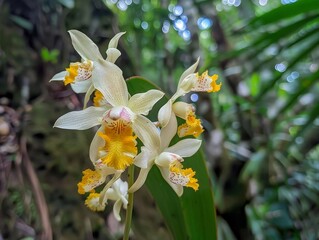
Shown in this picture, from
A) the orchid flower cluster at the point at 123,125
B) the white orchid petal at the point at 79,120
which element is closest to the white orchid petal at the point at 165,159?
the orchid flower cluster at the point at 123,125

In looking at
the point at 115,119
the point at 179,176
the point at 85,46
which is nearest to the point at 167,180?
the point at 179,176

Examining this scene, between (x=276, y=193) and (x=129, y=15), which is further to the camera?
(x=129, y=15)

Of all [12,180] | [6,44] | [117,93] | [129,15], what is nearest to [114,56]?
[117,93]

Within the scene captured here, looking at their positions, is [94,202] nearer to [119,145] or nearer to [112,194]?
[112,194]

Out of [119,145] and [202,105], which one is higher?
[119,145]

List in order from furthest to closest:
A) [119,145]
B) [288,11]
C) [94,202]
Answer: [288,11]
[94,202]
[119,145]

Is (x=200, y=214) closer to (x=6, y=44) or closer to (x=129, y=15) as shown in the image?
(x=6, y=44)
